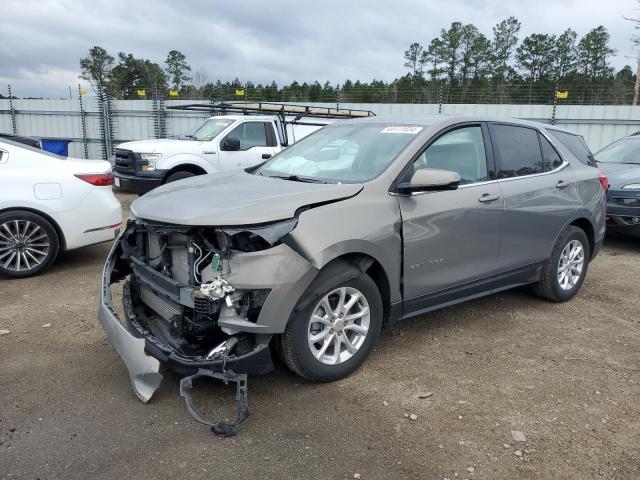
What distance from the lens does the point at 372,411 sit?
3.10 m

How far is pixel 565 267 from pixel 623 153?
16.0 feet

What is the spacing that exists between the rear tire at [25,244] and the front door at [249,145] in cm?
506

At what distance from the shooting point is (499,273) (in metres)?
4.33

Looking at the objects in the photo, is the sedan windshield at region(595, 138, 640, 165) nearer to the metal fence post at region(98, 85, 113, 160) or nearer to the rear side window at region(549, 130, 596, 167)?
the rear side window at region(549, 130, 596, 167)

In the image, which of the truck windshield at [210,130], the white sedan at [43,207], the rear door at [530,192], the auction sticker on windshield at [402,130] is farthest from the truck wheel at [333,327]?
the truck windshield at [210,130]

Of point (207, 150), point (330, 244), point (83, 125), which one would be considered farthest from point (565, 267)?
point (83, 125)

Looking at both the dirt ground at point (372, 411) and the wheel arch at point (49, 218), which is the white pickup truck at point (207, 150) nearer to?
the wheel arch at point (49, 218)

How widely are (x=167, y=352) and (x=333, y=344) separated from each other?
1.05m

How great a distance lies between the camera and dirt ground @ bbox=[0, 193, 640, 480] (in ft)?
8.59

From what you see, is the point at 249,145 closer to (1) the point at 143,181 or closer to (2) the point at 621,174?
(1) the point at 143,181

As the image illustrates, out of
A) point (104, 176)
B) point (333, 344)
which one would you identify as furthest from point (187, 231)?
point (104, 176)

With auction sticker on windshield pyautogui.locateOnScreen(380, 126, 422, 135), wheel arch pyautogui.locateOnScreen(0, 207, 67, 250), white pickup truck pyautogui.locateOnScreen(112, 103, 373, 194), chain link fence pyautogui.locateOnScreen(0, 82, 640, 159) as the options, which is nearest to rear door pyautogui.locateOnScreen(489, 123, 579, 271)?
auction sticker on windshield pyautogui.locateOnScreen(380, 126, 422, 135)

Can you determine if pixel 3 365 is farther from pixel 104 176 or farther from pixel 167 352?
pixel 104 176

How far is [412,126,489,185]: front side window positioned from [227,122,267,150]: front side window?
23.2ft
